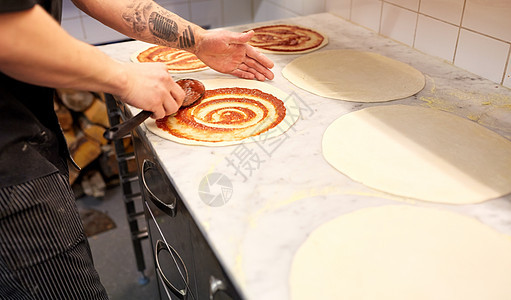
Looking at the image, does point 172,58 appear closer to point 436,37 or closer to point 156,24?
point 156,24

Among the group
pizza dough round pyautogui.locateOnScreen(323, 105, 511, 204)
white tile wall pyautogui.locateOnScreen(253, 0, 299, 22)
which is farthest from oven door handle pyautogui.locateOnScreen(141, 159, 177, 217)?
white tile wall pyautogui.locateOnScreen(253, 0, 299, 22)

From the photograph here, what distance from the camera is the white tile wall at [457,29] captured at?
1073 millimetres

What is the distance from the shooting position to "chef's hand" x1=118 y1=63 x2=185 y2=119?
2.72ft

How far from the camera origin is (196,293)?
2.84 feet

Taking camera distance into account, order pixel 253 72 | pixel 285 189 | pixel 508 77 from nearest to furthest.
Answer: pixel 285 189, pixel 508 77, pixel 253 72

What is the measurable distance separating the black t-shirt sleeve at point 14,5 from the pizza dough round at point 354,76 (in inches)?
27.3

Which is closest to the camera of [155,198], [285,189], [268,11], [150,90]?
[285,189]

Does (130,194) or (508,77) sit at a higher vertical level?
(508,77)

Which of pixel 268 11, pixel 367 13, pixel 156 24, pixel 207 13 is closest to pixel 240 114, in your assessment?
pixel 156 24

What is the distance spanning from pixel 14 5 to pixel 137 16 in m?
0.57

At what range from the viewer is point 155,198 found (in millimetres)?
974

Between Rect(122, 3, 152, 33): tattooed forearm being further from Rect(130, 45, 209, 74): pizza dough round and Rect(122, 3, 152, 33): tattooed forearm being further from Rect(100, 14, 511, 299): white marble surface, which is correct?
Rect(100, 14, 511, 299): white marble surface

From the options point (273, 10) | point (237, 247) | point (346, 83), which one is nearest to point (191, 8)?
point (273, 10)

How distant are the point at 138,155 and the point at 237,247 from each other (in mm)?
591
